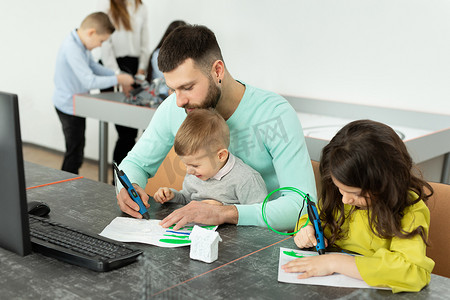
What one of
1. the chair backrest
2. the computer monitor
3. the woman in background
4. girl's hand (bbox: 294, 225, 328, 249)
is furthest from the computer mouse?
the woman in background

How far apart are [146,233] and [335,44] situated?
2398 millimetres

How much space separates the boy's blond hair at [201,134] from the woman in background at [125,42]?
8.28 ft

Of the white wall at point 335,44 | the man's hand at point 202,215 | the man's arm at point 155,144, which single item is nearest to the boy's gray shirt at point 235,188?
the man's hand at point 202,215

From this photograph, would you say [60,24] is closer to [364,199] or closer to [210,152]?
[210,152]

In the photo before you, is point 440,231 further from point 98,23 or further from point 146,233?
point 98,23

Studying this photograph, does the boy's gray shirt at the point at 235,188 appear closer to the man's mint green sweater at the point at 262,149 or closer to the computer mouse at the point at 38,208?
the man's mint green sweater at the point at 262,149

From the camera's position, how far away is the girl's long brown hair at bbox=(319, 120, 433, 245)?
110 cm

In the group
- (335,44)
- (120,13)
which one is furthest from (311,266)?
(120,13)

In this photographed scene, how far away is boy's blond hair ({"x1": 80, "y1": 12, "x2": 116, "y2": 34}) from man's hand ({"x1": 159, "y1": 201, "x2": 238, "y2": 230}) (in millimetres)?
2338

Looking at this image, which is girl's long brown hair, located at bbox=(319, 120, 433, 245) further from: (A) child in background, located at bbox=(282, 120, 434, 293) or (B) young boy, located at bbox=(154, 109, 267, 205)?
(B) young boy, located at bbox=(154, 109, 267, 205)

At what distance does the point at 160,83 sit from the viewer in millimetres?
3152

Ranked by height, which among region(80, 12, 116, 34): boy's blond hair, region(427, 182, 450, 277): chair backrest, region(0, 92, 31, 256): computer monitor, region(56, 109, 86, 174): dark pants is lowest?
region(56, 109, 86, 174): dark pants

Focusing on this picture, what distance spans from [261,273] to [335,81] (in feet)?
8.13

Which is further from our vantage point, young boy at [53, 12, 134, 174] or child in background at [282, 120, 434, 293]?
young boy at [53, 12, 134, 174]
